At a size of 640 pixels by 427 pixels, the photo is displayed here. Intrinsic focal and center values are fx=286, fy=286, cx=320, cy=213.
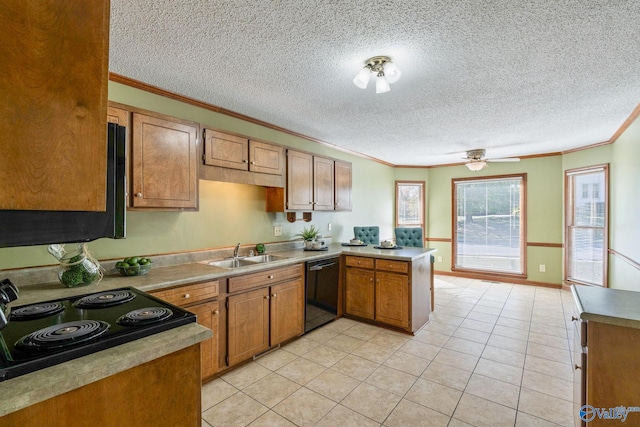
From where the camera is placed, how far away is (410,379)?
7.82 feet

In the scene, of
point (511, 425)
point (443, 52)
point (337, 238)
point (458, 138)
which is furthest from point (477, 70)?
point (337, 238)

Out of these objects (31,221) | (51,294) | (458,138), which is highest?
(458,138)

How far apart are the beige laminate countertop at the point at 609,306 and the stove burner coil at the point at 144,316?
196 cm

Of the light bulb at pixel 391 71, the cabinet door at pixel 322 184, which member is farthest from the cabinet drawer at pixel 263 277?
the light bulb at pixel 391 71

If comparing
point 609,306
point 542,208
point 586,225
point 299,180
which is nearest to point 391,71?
point 299,180

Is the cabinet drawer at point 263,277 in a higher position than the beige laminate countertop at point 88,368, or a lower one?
lower

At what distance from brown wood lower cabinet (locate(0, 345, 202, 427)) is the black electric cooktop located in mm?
119

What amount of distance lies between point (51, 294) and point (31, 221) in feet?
4.33

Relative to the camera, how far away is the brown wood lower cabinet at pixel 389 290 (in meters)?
3.23

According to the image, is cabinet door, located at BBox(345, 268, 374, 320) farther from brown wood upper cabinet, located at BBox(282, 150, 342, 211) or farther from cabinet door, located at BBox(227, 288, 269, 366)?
cabinet door, located at BBox(227, 288, 269, 366)

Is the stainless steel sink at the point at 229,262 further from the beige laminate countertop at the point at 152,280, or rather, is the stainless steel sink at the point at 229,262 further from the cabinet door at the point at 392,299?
the cabinet door at the point at 392,299

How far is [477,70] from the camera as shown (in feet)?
7.34

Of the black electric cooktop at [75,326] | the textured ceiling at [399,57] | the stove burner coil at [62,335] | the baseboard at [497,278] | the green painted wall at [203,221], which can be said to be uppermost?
the textured ceiling at [399,57]

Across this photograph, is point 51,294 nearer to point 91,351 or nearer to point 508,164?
point 91,351
